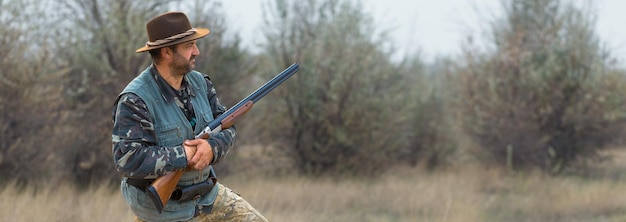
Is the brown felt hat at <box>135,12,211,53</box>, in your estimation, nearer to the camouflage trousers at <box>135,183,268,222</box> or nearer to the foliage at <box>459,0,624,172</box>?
the camouflage trousers at <box>135,183,268,222</box>

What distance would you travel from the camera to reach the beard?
12.2 ft

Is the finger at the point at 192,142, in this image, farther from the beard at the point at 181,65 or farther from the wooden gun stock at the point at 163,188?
the beard at the point at 181,65

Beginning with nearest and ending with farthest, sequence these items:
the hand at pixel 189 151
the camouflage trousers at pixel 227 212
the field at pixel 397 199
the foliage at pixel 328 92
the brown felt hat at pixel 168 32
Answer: the hand at pixel 189 151 < the brown felt hat at pixel 168 32 < the camouflage trousers at pixel 227 212 < the field at pixel 397 199 < the foliage at pixel 328 92

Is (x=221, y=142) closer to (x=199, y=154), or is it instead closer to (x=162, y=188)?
(x=199, y=154)

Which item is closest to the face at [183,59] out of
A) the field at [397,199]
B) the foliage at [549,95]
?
the field at [397,199]

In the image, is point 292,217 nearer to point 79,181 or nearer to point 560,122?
point 79,181

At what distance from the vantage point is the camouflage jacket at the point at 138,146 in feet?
11.2

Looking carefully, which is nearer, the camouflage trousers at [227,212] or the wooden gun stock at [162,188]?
the wooden gun stock at [162,188]

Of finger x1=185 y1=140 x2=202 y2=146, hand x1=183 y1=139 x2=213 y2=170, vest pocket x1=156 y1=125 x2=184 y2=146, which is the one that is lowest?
hand x1=183 y1=139 x2=213 y2=170

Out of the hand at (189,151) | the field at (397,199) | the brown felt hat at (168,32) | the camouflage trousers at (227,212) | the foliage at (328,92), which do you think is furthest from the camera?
the foliage at (328,92)

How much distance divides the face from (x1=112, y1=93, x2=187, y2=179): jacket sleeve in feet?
0.91

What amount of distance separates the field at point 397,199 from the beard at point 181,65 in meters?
3.30

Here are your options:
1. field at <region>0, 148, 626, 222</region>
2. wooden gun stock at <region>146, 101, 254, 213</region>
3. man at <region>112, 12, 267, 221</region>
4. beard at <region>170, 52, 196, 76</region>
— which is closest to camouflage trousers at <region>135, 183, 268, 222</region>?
man at <region>112, 12, 267, 221</region>

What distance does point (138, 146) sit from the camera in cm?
343
